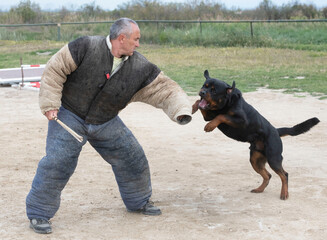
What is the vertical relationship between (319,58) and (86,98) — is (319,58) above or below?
below

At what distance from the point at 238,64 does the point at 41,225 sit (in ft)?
43.6

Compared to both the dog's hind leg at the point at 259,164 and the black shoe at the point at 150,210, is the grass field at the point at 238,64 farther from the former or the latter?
the black shoe at the point at 150,210

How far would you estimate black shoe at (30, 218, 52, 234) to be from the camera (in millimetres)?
5441

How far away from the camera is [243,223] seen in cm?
572

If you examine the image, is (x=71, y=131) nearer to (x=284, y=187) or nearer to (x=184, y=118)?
(x=184, y=118)

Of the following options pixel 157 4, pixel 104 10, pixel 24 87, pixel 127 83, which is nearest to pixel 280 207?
pixel 127 83

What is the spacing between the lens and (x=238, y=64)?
59.4 feet

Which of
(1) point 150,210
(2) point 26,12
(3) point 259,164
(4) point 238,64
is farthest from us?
(2) point 26,12

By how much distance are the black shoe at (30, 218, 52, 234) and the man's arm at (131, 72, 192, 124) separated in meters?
1.38

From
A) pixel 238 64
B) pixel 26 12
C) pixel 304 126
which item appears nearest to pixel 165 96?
pixel 304 126

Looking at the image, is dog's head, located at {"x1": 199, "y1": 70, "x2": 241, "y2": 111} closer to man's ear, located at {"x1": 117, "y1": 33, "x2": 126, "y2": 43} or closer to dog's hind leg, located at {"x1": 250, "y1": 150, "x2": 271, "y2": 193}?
dog's hind leg, located at {"x1": 250, "y1": 150, "x2": 271, "y2": 193}

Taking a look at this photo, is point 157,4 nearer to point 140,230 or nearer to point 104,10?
point 104,10

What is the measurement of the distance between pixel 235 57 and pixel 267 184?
43.9 feet

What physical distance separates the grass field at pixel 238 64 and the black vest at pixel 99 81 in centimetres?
785
